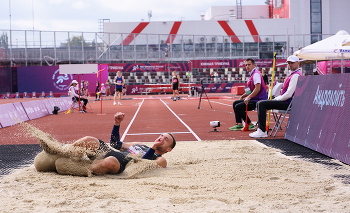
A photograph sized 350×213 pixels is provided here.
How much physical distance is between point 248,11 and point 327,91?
60309 mm

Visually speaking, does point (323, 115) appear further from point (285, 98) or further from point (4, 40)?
point (4, 40)

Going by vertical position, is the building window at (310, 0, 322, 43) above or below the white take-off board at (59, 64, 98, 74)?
above

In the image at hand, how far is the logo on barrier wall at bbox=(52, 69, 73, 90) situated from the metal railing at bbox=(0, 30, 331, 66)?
6.22ft

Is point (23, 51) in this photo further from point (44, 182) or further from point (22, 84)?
point (44, 182)

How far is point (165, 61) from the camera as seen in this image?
1688 inches

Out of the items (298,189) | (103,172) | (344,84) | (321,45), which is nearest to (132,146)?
(103,172)

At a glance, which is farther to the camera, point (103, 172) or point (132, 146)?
point (132, 146)

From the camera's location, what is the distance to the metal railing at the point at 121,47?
38.5 metres

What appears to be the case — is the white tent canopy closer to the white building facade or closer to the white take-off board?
the white take-off board

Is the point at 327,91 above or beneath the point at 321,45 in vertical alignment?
beneath

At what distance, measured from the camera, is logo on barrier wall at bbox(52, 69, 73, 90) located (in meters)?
38.0

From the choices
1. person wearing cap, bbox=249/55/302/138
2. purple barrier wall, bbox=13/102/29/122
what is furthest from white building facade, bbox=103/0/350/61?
person wearing cap, bbox=249/55/302/138

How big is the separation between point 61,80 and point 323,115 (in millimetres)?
35372

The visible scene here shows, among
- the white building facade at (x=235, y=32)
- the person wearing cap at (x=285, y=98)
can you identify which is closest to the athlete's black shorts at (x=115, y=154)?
the person wearing cap at (x=285, y=98)
